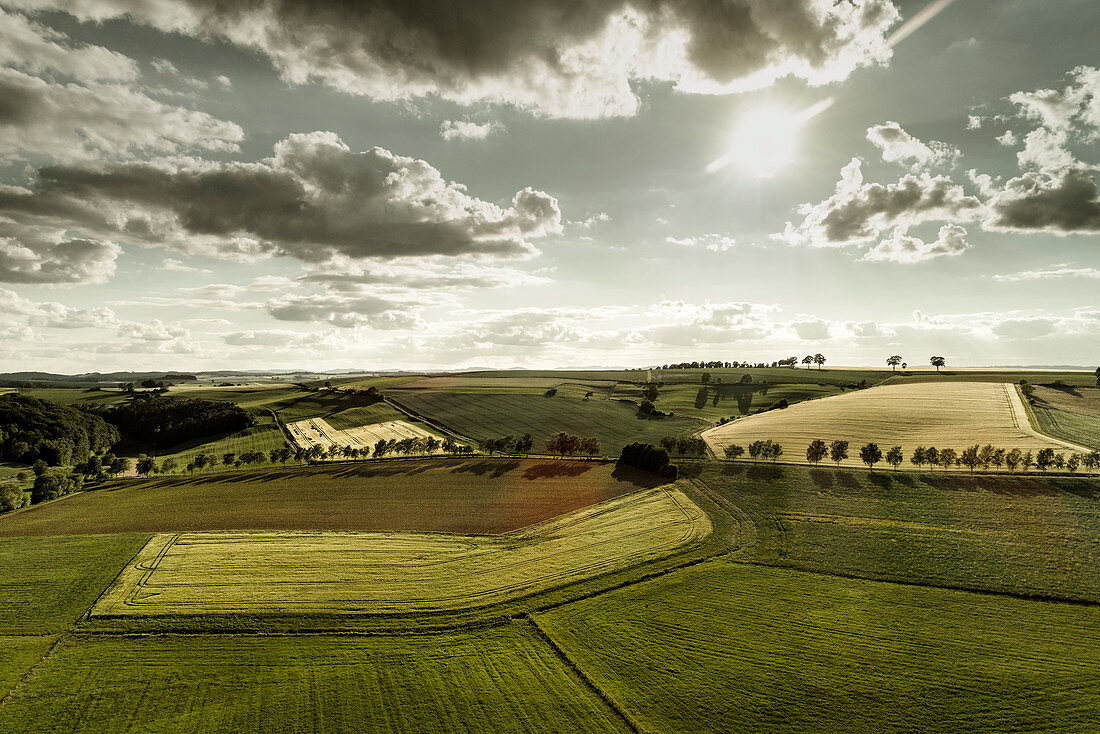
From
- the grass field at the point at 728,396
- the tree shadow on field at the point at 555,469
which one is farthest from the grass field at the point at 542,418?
the grass field at the point at 728,396

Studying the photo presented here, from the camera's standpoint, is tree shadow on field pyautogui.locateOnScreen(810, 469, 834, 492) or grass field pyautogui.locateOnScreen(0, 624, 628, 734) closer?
grass field pyautogui.locateOnScreen(0, 624, 628, 734)

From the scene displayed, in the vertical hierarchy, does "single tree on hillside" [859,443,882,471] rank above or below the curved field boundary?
below

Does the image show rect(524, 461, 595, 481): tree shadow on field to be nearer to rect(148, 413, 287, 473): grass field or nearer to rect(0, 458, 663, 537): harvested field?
rect(0, 458, 663, 537): harvested field

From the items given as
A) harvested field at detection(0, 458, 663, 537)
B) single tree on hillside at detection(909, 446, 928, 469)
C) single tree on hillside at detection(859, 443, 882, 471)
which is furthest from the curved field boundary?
harvested field at detection(0, 458, 663, 537)

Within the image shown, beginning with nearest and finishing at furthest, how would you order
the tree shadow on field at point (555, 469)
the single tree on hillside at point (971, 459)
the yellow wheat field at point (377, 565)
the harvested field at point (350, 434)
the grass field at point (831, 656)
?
the grass field at point (831, 656), the yellow wheat field at point (377, 565), the single tree on hillside at point (971, 459), the tree shadow on field at point (555, 469), the harvested field at point (350, 434)

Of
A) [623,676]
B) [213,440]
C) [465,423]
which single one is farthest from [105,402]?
[623,676]

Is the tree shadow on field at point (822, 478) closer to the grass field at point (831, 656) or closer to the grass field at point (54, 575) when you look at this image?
the grass field at point (831, 656)

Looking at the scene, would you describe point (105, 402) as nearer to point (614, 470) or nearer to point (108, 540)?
point (108, 540)
